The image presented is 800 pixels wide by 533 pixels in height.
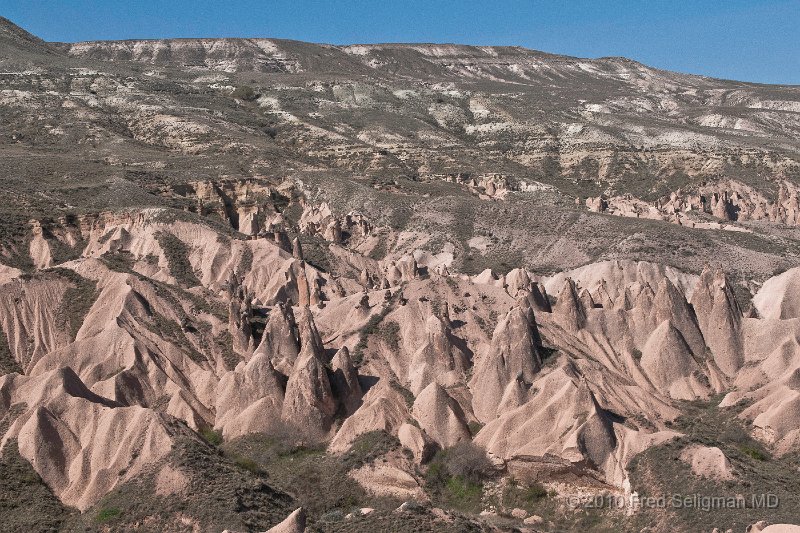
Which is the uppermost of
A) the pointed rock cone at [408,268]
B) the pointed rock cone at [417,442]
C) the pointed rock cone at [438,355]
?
the pointed rock cone at [408,268]

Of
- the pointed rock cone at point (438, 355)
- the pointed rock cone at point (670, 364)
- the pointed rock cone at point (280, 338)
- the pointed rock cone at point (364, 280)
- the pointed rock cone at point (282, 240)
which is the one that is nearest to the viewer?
the pointed rock cone at point (438, 355)

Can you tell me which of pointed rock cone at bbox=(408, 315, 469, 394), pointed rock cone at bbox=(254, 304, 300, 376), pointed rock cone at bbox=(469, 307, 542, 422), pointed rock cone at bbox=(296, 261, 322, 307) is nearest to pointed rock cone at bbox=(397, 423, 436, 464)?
pointed rock cone at bbox=(469, 307, 542, 422)

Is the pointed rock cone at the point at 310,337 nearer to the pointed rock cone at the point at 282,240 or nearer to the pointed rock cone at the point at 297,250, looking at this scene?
the pointed rock cone at the point at 297,250

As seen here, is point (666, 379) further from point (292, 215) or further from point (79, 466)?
point (292, 215)

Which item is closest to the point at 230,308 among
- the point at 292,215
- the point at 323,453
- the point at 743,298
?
the point at 323,453

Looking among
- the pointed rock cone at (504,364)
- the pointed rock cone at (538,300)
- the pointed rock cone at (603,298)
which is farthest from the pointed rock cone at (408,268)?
the pointed rock cone at (504,364)

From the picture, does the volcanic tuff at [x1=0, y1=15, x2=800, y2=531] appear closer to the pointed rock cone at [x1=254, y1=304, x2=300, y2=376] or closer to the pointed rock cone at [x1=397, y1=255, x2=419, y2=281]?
the pointed rock cone at [x1=254, y1=304, x2=300, y2=376]
